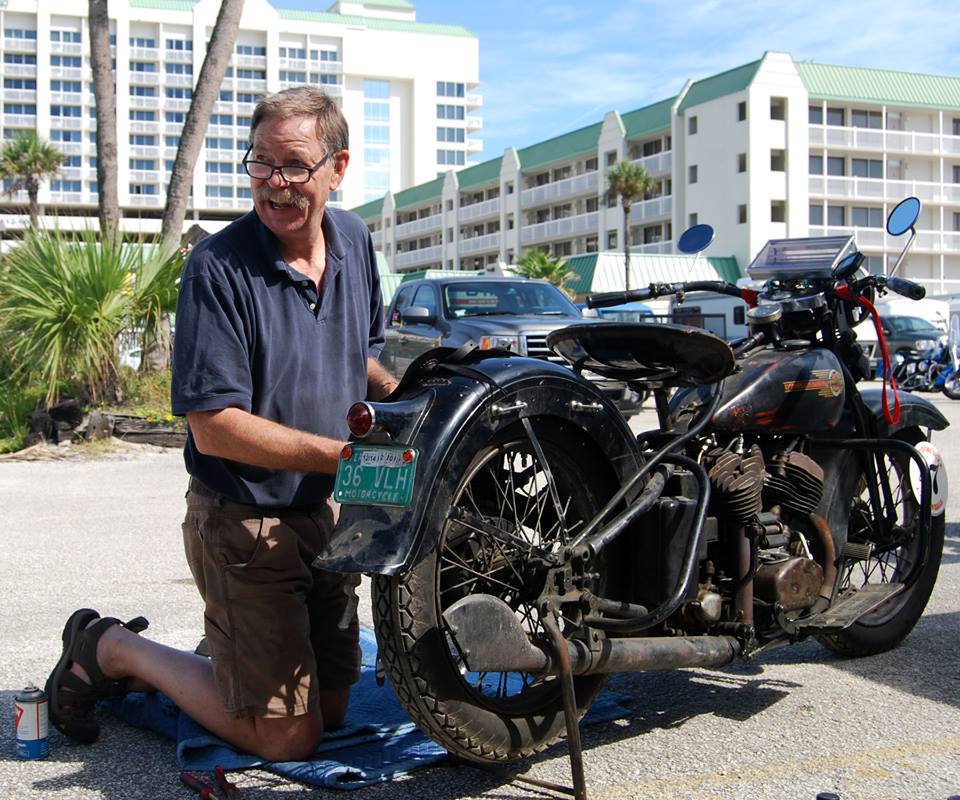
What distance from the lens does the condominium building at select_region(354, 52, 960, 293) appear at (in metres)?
63.1

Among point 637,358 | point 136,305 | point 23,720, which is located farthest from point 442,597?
point 136,305

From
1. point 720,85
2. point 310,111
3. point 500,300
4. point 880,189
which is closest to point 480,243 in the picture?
point 720,85

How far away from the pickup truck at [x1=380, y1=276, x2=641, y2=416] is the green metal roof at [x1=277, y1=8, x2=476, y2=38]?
361 feet

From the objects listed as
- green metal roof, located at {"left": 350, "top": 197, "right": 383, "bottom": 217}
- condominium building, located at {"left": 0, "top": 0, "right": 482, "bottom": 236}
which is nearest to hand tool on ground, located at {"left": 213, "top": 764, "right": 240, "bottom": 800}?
green metal roof, located at {"left": 350, "top": 197, "right": 383, "bottom": 217}

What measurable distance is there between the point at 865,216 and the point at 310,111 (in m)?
68.9

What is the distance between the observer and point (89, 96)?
115 m

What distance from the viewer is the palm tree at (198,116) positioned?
652 inches

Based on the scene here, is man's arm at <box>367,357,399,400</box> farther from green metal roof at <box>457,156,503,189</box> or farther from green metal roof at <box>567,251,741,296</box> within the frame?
green metal roof at <box>457,156,503,189</box>

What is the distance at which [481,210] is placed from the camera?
87.4 meters

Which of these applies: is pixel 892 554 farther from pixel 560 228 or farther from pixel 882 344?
pixel 560 228

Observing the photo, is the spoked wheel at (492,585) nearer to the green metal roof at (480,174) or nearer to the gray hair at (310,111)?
the gray hair at (310,111)

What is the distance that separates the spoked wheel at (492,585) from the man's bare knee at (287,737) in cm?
50

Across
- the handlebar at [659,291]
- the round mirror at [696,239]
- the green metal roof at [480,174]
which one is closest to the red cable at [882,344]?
the handlebar at [659,291]

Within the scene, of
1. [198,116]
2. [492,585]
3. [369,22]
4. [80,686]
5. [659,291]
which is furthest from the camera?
[369,22]
